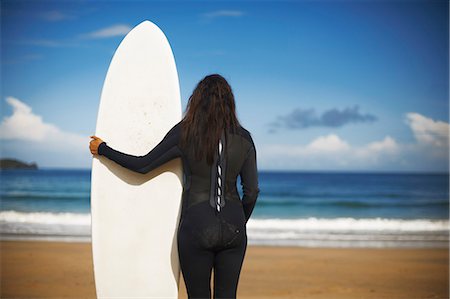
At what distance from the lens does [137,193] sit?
3018 millimetres

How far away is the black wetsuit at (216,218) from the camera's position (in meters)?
2.52

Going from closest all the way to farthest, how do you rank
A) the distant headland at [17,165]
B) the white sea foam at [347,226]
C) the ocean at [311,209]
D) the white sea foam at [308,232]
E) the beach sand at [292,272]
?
the beach sand at [292,272] → the white sea foam at [308,232] → the ocean at [311,209] → the white sea foam at [347,226] → the distant headland at [17,165]

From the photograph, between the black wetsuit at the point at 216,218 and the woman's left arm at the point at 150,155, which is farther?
the woman's left arm at the point at 150,155

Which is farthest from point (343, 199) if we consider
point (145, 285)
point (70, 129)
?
point (145, 285)

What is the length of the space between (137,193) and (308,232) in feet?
27.9

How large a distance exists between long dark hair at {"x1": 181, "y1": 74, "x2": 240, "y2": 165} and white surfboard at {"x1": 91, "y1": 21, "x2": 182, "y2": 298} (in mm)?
433

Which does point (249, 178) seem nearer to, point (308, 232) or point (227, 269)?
point (227, 269)

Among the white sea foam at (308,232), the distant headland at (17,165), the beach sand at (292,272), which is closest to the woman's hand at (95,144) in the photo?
the beach sand at (292,272)

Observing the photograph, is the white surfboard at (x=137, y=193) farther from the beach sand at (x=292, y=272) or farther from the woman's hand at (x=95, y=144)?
the beach sand at (x=292, y=272)

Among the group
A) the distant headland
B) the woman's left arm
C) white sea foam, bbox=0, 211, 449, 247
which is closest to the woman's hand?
the woman's left arm

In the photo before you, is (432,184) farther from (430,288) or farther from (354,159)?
(430,288)

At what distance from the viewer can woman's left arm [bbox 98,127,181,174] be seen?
2.65m

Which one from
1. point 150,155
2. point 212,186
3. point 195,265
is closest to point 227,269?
point 195,265

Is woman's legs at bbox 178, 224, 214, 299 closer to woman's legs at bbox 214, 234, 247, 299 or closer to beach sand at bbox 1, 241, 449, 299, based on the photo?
woman's legs at bbox 214, 234, 247, 299
